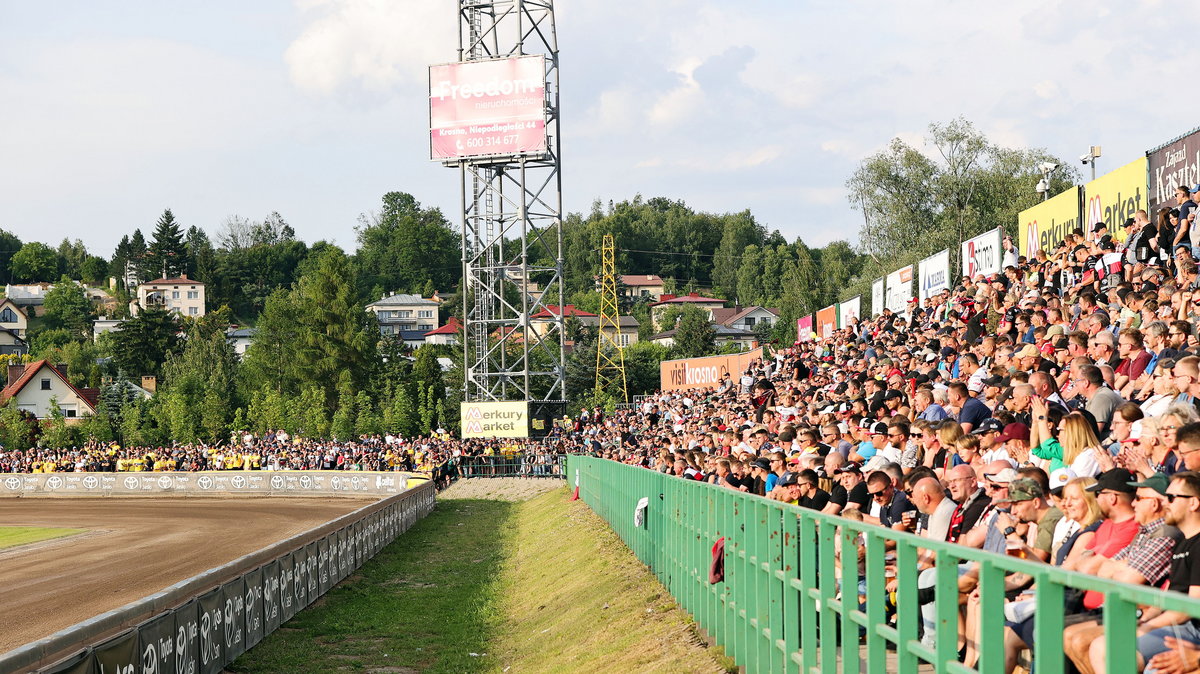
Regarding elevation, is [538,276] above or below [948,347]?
above

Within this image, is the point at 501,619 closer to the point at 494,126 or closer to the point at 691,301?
the point at 494,126

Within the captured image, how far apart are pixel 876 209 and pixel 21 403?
8251 cm

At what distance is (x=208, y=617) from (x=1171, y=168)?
16.6 metres

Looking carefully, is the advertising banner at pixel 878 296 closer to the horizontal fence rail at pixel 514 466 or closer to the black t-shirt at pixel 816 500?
the horizontal fence rail at pixel 514 466

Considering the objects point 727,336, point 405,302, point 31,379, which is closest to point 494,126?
Result: point 31,379

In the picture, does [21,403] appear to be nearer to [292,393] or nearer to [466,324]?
[292,393]

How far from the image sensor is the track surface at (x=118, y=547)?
19.1 metres

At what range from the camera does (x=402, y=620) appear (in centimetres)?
1745

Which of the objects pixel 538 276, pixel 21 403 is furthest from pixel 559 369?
pixel 538 276

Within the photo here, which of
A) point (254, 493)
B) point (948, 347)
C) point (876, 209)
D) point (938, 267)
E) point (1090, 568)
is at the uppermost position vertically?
point (876, 209)

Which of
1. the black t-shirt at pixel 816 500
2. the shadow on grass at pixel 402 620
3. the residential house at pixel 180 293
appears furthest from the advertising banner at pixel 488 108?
the residential house at pixel 180 293

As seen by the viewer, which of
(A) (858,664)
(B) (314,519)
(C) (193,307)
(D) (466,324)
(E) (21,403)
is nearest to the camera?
(A) (858,664)

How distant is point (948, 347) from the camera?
60.3 feet

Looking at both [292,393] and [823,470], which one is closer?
[823,470]
